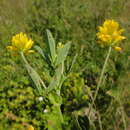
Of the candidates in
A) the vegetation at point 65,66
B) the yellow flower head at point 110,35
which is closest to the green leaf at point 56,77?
the vegetation at point 65,66

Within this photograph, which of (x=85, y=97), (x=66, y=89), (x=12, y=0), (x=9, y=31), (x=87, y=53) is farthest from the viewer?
(x=12, y=0)

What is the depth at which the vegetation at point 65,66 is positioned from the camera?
142 cm

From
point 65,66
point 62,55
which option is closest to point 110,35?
point 62,55

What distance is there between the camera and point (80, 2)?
2.88 metres

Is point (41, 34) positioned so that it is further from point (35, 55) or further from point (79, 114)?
point (79, 114)

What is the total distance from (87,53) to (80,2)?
88 cm

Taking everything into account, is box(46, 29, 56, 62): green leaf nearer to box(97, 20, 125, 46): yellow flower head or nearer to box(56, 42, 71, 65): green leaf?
box(56, 42, 71, 65): green leaf

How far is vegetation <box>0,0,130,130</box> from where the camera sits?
142cm

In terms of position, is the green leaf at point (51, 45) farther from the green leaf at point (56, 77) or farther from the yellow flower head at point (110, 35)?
the yellow flower head at point (110, 35)

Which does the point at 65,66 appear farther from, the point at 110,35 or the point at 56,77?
the point at 110,35

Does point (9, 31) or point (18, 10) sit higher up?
point (18, 10)

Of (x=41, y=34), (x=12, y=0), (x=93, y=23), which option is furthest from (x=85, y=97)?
(x=12, y=0)

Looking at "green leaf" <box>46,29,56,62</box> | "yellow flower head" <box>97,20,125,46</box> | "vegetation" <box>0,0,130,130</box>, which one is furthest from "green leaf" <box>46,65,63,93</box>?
"yellow flower head" <box>97,20,125,46</box>

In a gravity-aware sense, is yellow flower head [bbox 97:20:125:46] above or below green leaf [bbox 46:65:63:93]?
above
